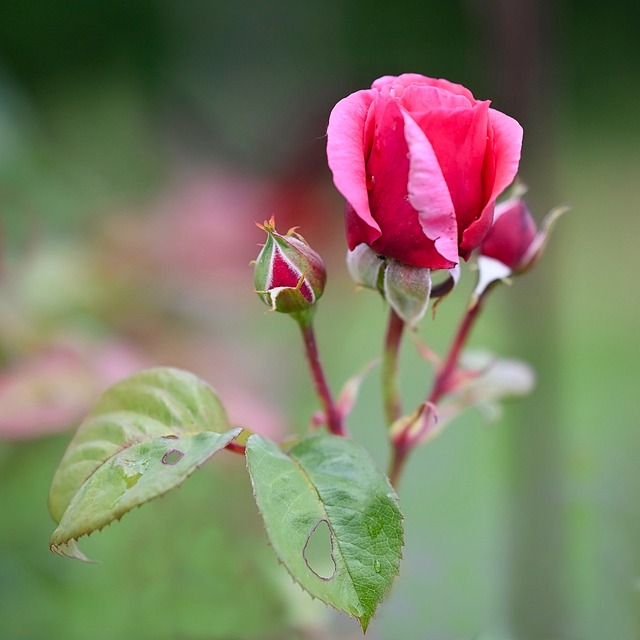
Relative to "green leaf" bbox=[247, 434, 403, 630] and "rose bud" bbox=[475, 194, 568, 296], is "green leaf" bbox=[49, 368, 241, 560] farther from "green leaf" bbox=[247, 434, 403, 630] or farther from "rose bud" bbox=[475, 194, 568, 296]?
"rose bud" bbox=[475, 194, 568, 296]

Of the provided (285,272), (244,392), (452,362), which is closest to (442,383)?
(452,362)

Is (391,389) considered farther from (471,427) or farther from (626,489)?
(471,427)


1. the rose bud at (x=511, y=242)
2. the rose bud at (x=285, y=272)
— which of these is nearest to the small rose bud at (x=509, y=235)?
the rose bud at (x=511, y=242)

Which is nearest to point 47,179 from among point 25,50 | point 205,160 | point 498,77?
point 498,77

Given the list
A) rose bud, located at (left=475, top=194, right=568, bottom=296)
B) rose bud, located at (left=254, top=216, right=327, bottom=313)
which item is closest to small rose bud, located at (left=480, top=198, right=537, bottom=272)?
rose bud, located at (left=475, top=194, right=568, bottom=296)

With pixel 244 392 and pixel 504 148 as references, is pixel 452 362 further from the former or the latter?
pixel 244 392

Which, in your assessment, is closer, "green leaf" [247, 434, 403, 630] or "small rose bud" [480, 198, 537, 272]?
"green leaf" [247, 434, 403, 630]

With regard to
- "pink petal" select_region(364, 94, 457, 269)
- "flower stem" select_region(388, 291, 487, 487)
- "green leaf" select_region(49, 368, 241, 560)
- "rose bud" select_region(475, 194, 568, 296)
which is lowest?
"flower stem" select_region(388, 291, 487, 487)

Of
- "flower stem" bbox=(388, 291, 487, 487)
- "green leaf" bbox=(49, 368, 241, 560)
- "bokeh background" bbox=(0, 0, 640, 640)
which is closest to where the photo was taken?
"green leaf" bbox=(49, 368, 241, 560)
